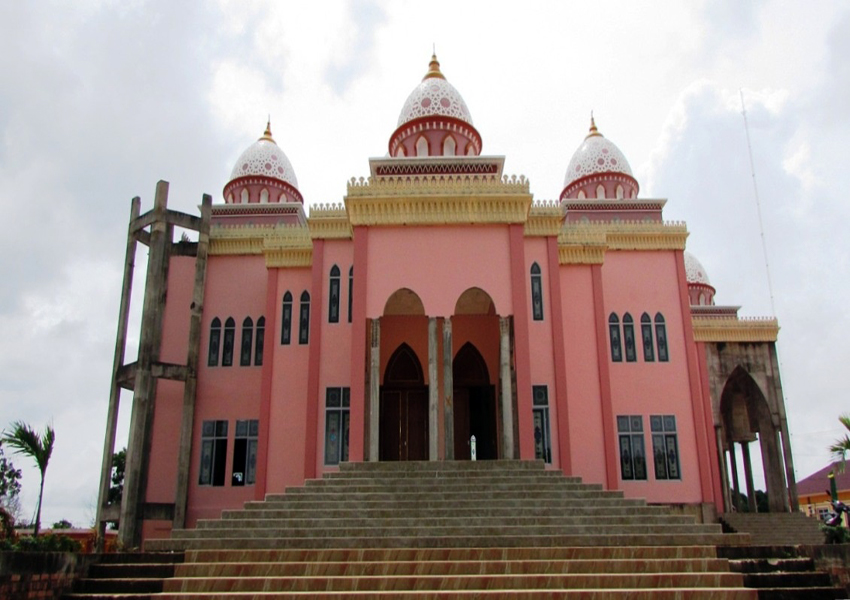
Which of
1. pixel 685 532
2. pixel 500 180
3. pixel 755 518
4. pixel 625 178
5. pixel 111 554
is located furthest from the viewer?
pixel 625 178

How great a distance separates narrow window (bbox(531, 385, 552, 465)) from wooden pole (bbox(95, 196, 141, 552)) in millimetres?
11057

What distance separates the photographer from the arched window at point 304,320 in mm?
18641

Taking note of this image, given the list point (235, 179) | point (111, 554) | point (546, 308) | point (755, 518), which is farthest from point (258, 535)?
point (235, 179)

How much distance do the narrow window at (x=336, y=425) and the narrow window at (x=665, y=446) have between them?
8294mm

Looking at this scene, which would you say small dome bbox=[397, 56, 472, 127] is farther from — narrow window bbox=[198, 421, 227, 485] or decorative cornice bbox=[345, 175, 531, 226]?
narrow window bbox=[198, 421, 227, 485]

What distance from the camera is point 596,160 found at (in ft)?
84.8

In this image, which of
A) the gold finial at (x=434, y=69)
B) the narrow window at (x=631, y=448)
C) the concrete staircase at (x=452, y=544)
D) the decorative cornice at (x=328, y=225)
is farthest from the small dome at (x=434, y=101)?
the concrete staircase at (x=452, y=544)

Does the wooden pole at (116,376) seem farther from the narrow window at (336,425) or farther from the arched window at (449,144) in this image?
the arched window at (449,144)

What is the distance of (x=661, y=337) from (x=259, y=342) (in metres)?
11.5

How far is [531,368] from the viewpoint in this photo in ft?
56.7

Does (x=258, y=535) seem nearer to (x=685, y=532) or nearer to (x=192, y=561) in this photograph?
(x=192, y=561)

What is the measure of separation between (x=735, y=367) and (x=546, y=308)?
8.42 metres

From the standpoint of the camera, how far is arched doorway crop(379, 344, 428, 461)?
18906 millimetres

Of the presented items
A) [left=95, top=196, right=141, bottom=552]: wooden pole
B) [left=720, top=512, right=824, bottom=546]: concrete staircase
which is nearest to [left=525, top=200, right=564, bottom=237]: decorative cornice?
[left=720, top=512, right=824, bottom=546]: concrete staircase
